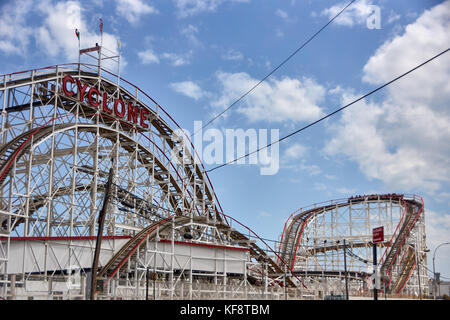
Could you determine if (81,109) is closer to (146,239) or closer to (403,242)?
(146,239)

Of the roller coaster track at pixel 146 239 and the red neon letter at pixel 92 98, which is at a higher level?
the red neon letter at pixel 92 98

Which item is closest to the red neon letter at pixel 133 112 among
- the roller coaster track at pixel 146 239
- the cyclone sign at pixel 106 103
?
the cyclone sign at pixel 106 103

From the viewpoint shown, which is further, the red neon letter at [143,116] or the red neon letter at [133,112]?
the red neon letter at [143,116]

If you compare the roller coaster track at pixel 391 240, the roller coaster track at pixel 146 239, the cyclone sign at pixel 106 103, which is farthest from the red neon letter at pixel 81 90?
the roller coaster track at pixel 391 240

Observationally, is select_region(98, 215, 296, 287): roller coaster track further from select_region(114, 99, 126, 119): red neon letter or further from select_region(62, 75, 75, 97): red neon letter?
select_region(62, 75, 75, 97): red neon letter

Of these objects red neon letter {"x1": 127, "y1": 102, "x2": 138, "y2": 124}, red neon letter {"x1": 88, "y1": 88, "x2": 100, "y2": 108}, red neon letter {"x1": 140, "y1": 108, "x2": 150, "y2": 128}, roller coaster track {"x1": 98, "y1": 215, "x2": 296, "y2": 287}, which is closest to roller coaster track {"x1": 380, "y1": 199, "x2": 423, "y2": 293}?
roller coaster track {"x1": 98, "y1": 215, "x2": 296, "y2": 287}

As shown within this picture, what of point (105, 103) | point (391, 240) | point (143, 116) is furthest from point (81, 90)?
point (391, 240)

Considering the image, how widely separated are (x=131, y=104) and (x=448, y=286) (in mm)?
35743

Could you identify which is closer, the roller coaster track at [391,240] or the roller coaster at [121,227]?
the roller coaster at [121,227]

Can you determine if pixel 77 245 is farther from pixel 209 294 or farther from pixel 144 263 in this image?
pixel 209 294


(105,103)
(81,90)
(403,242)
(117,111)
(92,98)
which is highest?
(81,90)

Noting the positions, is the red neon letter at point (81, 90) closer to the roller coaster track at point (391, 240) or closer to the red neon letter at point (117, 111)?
the red neon letter at point (117, 111)

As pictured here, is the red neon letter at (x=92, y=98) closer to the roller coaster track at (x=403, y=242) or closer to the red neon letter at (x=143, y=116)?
the red neon letter at (x=143, y=116)
